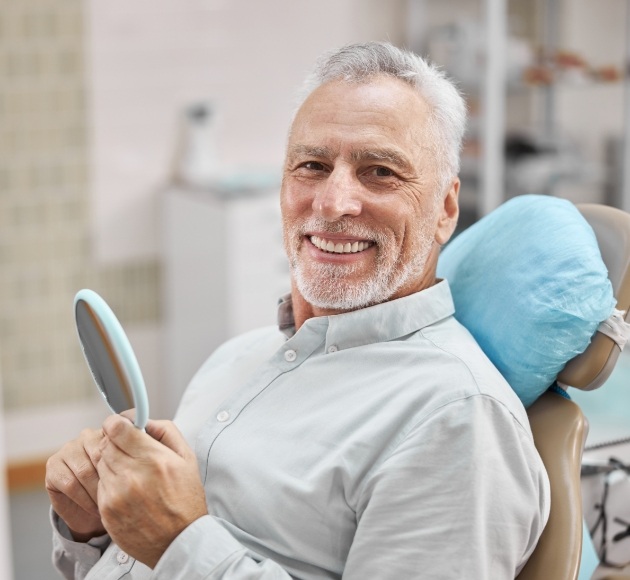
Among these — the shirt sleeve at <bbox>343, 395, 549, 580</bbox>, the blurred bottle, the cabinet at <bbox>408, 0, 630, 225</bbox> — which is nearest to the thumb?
the shirt sleeve at <bbox>343, 395, 549, 580</bbox>

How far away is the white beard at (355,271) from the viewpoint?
4.55 feet

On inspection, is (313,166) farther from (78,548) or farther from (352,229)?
(78,548)

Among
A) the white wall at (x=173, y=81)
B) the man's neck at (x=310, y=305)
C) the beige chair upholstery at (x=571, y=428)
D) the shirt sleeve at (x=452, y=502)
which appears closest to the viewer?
the shirt sleeve at (x=452, y=502)

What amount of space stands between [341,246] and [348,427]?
10.9 inches

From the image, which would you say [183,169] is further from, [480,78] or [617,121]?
[617,121]

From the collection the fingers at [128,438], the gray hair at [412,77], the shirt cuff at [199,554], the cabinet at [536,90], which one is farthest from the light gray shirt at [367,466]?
the cabinet at [536,90]

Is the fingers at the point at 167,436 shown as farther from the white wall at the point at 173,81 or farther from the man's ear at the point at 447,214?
the white wall at the point at 173,81

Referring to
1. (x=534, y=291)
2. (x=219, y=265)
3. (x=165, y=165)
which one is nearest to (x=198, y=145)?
(x=165, y=165)

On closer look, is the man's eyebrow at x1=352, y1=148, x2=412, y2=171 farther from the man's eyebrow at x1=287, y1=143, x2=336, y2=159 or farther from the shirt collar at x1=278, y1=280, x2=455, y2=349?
the shirt collar at x1=278, y1=280, x2=455, y2=349

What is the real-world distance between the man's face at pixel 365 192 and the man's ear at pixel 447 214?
0.14 ft

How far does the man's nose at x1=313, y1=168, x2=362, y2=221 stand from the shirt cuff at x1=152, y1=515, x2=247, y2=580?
1.47ft

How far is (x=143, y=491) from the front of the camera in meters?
1.16

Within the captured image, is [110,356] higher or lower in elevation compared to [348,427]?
higher

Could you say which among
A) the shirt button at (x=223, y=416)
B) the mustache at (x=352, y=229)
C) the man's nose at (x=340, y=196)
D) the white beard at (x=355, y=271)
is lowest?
the shirt button at (x=223, y=416)
